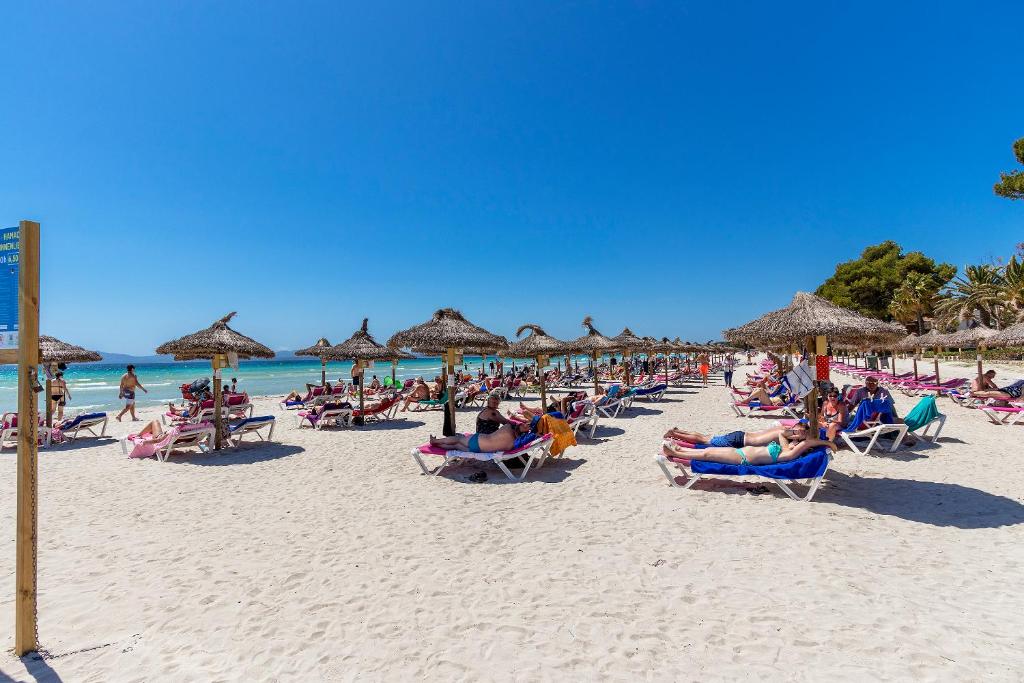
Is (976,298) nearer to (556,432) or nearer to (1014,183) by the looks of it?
(1014,183)

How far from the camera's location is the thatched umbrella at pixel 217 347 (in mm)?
8430

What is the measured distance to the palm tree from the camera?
103 feet

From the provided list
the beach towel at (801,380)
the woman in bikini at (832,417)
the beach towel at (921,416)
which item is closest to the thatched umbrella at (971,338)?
the beach towel at (921,416)

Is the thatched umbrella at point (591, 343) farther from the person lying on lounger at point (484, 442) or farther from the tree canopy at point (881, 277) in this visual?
the tree canopy at point (881, 277)

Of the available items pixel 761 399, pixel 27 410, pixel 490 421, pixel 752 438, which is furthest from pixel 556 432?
pixel 761 399

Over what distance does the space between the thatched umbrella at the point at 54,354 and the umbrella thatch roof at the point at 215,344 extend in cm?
221

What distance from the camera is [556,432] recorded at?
713 cm

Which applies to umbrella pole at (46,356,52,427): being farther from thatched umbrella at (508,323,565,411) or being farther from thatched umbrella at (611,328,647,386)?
thatched umbrella at (611,328,647,386)

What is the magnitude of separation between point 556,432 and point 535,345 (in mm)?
Answer: 6783

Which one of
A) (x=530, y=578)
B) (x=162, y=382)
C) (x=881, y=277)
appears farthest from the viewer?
(x=881, y=277)

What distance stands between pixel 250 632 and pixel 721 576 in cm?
316

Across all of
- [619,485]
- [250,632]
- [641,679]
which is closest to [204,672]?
[250,632]

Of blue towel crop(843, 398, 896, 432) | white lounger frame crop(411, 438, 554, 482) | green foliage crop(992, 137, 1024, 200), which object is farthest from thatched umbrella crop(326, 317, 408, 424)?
green foliage crop(992, 137, 1024, 200)

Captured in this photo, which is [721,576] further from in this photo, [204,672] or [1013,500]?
[1013,500]
